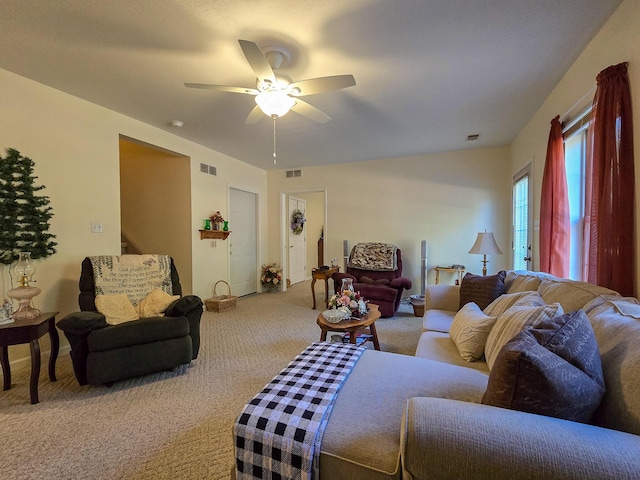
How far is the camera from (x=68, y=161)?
2783 mm

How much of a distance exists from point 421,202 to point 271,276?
322 cm

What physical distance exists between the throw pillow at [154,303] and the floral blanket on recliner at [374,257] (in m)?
2.78

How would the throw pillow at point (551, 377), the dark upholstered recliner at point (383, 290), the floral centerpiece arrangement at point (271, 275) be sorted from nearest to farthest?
the throw pillow at point (551, 377) → the dark upholstered recliner at point (383, 290) → the floral centerpiece arrangement at point (271, 275)

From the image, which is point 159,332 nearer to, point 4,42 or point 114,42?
point 114,42

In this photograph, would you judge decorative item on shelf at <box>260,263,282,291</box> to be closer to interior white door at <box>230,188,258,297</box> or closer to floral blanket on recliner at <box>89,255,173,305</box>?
interior white door at <box>230,188,258,297</box>

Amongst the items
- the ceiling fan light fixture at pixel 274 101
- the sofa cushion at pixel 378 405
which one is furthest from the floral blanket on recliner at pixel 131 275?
the sofa cushion at pixel 378 405

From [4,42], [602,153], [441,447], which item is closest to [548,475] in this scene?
[441,447]

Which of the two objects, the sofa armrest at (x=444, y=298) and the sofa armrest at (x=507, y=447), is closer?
the sofa armrest at (x=507, y=447)

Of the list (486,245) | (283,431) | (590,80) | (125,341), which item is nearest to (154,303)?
(125,341)

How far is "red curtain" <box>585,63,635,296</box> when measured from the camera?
5.00ft

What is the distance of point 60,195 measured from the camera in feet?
8.95

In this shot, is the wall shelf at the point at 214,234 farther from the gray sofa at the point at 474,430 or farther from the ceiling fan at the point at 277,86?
the gray sofa at the point at 474,430

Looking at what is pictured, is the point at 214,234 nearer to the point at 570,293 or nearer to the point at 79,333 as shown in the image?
the point at 79,333

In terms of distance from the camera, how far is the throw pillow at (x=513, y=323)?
130 centimetres
